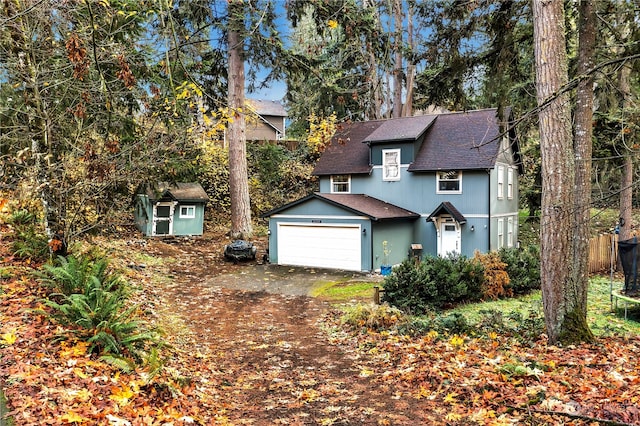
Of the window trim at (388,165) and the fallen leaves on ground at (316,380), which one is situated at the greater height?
the window trim at (388,165)

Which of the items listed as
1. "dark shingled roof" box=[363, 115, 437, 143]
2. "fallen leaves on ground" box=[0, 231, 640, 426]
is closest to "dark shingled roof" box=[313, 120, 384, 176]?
"dark shingled roof" box=[363, 115, 437, 143]

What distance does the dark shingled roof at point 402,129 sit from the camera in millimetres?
20441

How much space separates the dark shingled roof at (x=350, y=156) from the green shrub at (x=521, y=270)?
8954 millimetres

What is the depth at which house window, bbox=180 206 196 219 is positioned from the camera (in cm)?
2239

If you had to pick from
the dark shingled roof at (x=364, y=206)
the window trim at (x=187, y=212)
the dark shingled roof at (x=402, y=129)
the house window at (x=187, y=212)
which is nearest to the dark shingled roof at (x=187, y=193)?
the window trim at (x=187, y=212)

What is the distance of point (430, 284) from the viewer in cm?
1083

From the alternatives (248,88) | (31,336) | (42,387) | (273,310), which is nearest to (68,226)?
(31,336)

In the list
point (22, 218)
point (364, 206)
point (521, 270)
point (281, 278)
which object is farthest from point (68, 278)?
point (364, 206)

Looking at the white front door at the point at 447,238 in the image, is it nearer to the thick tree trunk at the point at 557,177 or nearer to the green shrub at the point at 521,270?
the green shrub at the point at 521,270

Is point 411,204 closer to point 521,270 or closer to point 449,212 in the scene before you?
point 449,212

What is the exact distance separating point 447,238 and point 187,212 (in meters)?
13.3

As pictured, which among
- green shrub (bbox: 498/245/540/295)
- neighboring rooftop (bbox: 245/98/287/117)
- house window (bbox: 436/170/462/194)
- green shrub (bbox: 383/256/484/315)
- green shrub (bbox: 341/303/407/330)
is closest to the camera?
green shrub (bbox: 341/303/407/330)

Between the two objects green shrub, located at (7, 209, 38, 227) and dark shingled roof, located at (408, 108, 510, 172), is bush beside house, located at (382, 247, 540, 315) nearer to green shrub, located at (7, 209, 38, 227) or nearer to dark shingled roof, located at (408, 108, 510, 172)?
dark shingled roof, located at (408, 108, 510, 172)

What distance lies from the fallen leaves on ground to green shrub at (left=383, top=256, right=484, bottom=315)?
9.65 ft
